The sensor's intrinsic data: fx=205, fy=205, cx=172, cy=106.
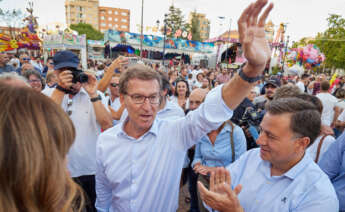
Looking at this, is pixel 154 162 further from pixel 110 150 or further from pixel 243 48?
pixel 243 48

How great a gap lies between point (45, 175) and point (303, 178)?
59.1 inches

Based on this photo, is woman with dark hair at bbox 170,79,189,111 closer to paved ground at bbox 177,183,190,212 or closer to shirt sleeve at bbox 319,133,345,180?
paved ground at bbox 177,183,190,212

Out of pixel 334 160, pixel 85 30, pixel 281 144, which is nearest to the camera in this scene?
pixel 281 144

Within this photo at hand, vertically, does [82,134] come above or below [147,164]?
below

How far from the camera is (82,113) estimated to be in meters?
2.46

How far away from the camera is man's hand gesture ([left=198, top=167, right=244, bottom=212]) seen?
1.29 meters

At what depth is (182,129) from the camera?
5.03ft

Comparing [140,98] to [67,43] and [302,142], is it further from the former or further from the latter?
[67,43]

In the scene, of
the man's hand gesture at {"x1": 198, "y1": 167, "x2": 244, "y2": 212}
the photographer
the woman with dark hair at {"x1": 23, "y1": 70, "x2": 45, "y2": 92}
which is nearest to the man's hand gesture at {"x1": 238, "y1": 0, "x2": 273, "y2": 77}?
the man's hand gesture at {"x1": 198, "y1": 167, "x2": 244, "y2": 212}

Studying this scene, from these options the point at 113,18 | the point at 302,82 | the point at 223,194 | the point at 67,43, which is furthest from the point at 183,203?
the point at 113,18

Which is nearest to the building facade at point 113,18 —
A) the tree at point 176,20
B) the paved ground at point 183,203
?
the tree at point 176,20

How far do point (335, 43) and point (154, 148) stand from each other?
3596cm

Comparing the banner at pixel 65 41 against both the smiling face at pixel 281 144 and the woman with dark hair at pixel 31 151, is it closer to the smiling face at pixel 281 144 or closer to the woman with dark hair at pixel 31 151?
the smiling face at pixel 281 144

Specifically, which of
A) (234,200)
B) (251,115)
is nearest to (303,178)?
(234,200)
